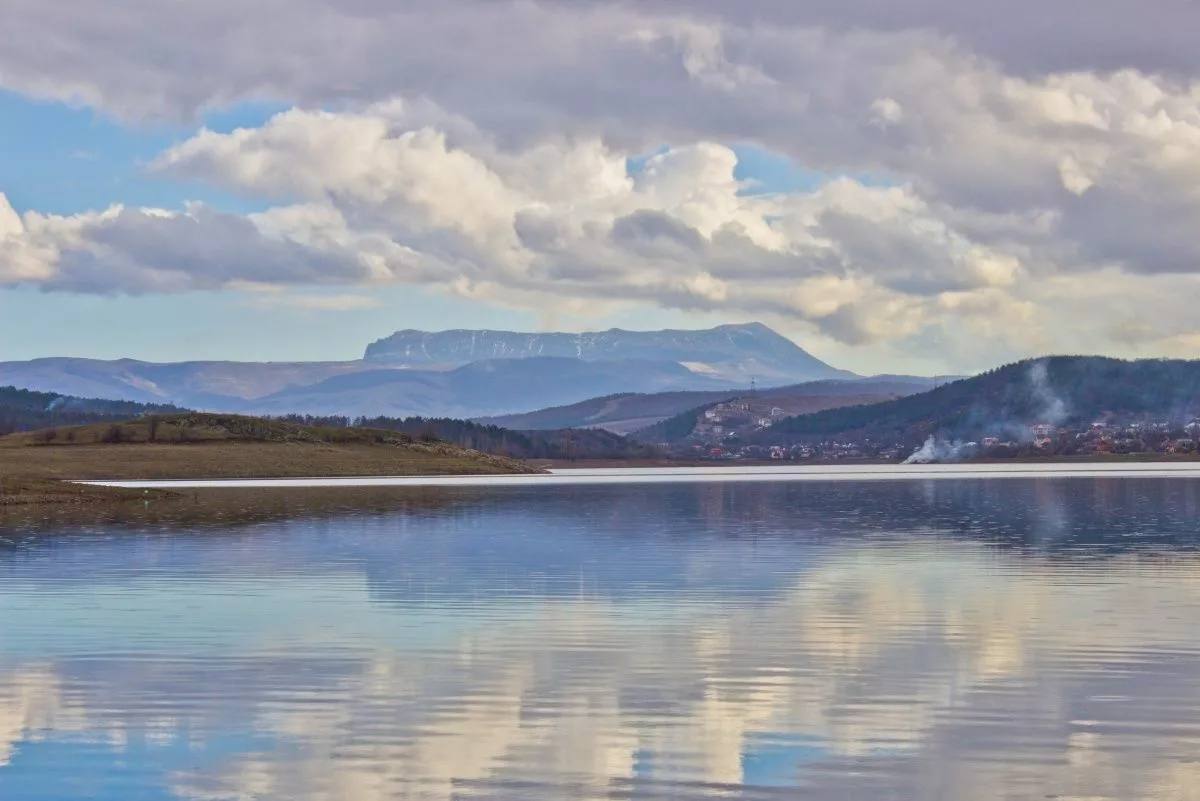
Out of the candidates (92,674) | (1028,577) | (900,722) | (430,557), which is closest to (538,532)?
(430,557)

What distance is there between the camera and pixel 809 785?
23.6m

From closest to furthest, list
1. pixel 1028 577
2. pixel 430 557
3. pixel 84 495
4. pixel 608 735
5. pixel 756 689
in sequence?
pixel 608 735
pixel 756 689
pixel 1028 577
pixel 430 557
pixel 84 495

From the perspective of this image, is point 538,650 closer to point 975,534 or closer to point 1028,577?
point 1028,577

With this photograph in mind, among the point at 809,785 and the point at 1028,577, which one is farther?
the point at 1028,577

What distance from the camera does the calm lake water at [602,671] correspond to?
963 inches

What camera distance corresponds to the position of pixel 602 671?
34.2 meters

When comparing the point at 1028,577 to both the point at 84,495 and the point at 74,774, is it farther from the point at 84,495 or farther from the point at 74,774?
the point at 84,495

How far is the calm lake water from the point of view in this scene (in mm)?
24453

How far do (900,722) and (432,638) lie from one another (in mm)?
14826

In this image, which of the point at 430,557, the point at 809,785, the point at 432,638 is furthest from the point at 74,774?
the point at 430,557

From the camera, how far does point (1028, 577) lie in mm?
55250

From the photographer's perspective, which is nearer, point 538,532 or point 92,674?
point 92,674

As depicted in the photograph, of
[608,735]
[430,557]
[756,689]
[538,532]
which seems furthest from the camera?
[538,532]

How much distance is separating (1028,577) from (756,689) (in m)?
25.9
